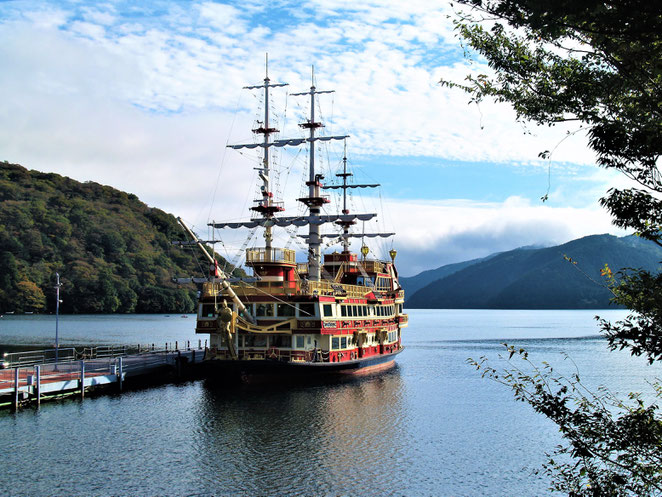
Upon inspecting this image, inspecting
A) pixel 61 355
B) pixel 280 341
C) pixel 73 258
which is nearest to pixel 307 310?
pixel 280 341

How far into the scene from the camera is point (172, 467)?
2556cm

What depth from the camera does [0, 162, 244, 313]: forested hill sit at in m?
154

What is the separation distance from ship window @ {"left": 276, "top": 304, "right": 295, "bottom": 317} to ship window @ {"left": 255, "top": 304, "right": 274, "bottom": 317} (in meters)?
0.45

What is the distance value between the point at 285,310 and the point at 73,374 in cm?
1515

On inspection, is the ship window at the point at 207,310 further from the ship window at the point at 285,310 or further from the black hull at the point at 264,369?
the ship window at the point at 285,310

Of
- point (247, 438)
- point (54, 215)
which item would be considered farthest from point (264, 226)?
point (54, 215)

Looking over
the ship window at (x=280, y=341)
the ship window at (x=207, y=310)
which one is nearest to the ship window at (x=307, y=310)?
the ship window at (x=280, y=341)

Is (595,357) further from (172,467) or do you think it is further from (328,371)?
(172,467)

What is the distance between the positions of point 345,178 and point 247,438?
181 ft

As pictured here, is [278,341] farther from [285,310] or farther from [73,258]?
[73,258]

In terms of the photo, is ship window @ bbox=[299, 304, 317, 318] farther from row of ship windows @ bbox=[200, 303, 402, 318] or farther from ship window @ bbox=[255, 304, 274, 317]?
ship window @ bbox=[255, 304, 274, 317]

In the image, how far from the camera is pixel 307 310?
46.3 meters

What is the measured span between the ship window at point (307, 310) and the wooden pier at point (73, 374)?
11.0 metres

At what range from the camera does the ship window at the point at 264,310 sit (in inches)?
1831
